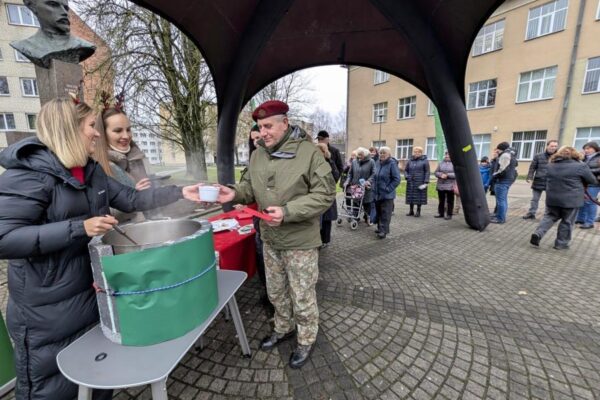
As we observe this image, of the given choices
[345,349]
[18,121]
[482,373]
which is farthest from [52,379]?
[18,121]

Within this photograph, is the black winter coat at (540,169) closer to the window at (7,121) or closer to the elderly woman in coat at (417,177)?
the elderly woman in coat at (417,177)

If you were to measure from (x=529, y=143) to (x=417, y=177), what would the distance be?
15.3 meters

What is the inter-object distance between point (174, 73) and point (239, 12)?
736 centimetres

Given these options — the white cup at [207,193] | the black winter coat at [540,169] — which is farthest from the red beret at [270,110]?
the black winter coat at [540,169]

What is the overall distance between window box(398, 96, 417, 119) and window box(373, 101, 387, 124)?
1.46 metres

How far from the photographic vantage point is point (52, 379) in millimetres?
1387

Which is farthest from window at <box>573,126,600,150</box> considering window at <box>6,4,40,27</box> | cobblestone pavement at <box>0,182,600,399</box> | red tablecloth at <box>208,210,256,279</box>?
window at <box>6,4,40,27</box>

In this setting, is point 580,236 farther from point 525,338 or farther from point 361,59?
point 361,59

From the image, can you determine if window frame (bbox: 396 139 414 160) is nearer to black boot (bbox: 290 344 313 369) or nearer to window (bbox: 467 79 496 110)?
window (bbox: 467 79 496 110)

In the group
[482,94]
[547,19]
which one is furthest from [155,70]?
[547,19]

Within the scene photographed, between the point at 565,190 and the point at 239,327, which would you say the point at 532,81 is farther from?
the point at 239,327

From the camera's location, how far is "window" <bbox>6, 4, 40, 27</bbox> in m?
21.1

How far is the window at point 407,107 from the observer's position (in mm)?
22391

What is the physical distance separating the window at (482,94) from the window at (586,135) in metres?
4.85
